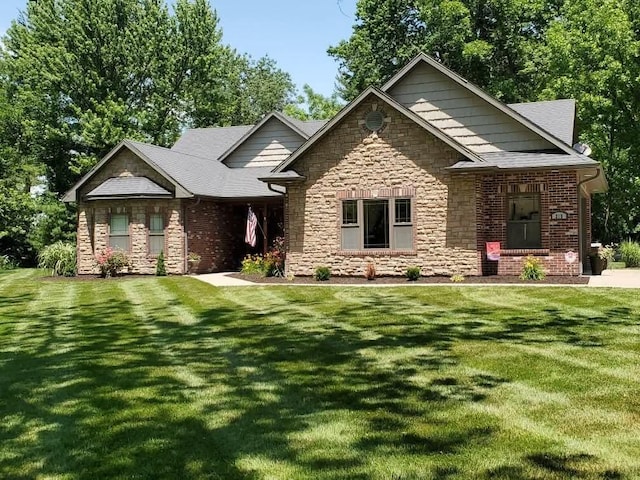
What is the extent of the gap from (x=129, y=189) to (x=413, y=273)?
1100 cm

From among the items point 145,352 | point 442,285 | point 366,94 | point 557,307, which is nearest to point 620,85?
point 366,94

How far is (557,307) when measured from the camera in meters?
12.1

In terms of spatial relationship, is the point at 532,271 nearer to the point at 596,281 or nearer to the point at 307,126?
the point at 596,281

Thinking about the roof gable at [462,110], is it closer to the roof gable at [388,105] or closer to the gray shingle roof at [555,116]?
the gray shingle roof at [555,116]

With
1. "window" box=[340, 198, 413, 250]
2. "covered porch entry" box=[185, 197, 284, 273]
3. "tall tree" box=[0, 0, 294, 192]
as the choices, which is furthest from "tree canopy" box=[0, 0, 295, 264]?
"window" box=[340, 198, 413, 250]

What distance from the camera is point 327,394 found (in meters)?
6.30

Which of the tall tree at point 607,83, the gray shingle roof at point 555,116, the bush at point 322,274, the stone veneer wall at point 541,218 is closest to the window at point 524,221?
the stone veneer wall at point 541,218

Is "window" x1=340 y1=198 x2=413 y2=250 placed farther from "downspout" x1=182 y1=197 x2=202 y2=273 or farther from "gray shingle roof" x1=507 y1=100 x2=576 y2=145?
"downspout" x1=182 y1=197 x2=202 y2=273

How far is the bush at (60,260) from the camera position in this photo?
957 inches

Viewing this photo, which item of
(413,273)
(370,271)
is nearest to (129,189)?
(370,271)

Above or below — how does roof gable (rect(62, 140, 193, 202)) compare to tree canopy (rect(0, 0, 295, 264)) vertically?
below

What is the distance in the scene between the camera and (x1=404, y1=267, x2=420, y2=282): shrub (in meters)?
18.5

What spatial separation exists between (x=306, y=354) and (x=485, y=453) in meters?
3.96

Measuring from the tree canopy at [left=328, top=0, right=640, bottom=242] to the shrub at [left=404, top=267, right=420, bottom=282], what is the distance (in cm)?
1590
